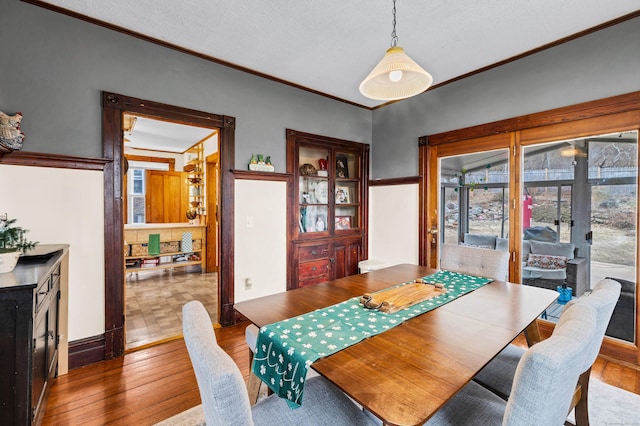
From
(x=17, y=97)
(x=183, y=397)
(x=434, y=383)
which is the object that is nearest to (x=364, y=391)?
(x=434, y=383)

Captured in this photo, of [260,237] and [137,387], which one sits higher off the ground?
[260,237]

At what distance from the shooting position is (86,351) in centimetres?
232

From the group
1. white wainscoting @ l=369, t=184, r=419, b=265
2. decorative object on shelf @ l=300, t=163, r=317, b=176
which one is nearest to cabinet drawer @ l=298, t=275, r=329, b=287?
white wainscoting @ l=369, t=184, r=419, b=265

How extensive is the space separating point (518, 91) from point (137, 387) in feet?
13.6

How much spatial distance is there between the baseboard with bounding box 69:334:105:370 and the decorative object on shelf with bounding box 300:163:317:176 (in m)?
2.60

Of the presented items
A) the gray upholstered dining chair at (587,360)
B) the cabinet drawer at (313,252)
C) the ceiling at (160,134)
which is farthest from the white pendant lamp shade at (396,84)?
the ceiling at (160,134)

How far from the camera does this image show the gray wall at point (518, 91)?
234 cm

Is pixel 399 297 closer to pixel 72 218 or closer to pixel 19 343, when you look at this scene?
pixel 19 343

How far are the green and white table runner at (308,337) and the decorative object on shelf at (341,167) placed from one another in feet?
9.12

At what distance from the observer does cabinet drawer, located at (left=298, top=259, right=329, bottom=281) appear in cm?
369

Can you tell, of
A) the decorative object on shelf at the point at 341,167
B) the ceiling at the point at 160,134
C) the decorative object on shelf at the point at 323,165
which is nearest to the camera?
the decorative object on shelf at the point at 323,165

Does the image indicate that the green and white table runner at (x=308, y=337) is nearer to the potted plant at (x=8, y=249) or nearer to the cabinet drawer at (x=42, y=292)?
the cabinet drawer at (x=42, y=292)

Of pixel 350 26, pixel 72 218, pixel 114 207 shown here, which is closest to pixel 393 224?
pixel 350 26

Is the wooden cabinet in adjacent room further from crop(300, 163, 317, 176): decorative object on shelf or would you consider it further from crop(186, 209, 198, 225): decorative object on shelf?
crop(300, 163, 317, 176): decorative object on shelf
